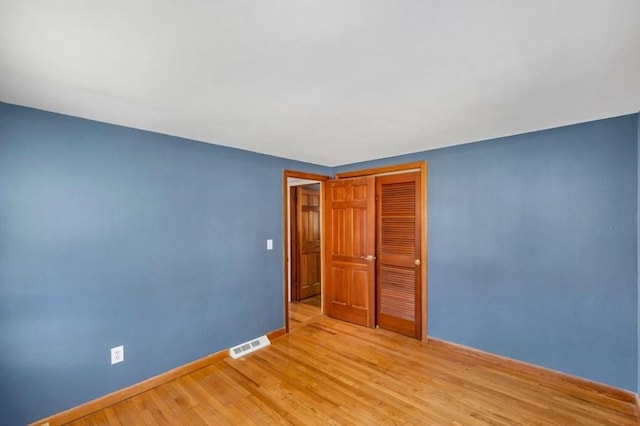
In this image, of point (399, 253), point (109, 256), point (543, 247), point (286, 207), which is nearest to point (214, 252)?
point (109, 256)

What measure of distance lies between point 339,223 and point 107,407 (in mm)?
3017

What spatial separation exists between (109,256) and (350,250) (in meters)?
2.71

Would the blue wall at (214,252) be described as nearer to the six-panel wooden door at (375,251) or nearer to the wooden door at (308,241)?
the six-panel wooden door at (375,251)

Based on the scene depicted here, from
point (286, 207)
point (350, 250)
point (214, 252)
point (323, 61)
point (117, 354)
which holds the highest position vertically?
point (323, 61)

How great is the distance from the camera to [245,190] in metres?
3.29

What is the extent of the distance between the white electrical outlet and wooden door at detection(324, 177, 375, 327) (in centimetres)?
256

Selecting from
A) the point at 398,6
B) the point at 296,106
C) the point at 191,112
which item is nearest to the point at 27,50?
the point at 191,112

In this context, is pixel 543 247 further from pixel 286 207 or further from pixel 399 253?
pixel 286 207

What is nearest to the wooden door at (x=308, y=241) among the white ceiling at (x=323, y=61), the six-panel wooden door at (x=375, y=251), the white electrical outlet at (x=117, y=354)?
the six-panel wooden door at (x=375, y=251)

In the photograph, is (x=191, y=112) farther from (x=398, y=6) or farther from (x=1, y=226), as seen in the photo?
(x=398, y=6)

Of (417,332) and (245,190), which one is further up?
(245,190)

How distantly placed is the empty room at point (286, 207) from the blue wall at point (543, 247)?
2 centimetres

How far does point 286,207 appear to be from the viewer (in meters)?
3.71

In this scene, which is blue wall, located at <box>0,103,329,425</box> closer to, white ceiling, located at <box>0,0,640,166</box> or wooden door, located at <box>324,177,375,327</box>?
white ceiling, located at <box>0,0,640,166</box>
